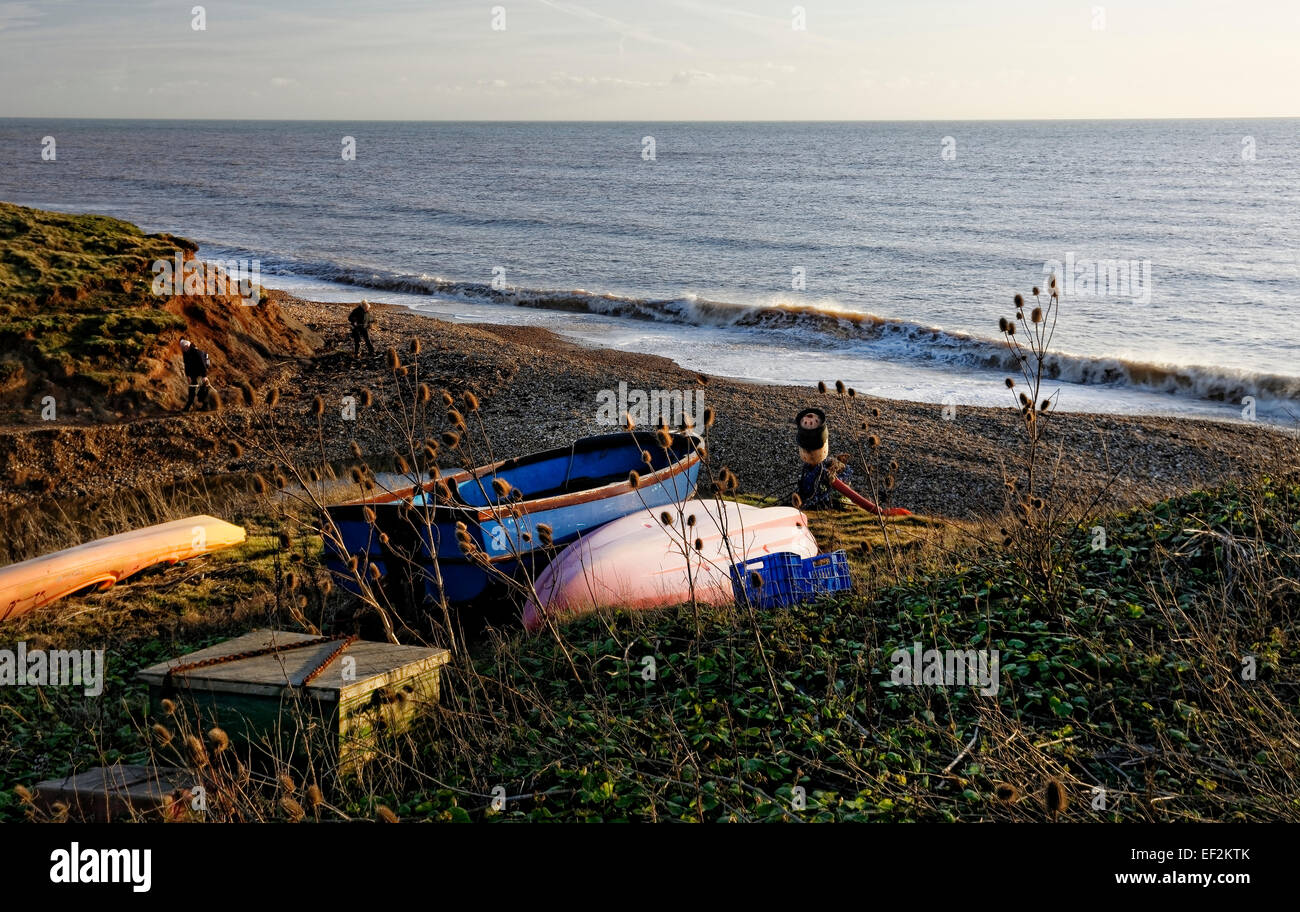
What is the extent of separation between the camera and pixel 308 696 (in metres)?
5.62

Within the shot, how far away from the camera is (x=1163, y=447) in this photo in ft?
59.9

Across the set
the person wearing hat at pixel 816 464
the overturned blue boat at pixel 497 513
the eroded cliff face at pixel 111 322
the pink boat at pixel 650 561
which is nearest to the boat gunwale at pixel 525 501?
the overturned blue boat at pixel 497 513

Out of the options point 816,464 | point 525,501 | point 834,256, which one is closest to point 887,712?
point 525,501

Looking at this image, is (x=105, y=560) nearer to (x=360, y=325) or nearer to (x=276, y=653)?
(x=276, y=653)

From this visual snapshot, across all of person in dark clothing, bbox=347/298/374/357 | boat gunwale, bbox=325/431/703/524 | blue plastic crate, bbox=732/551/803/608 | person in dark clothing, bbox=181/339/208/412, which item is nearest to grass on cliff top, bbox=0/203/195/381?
person in dark clothing, bbox=181/339/208/412

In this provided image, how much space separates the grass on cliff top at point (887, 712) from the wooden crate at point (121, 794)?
1.36ft

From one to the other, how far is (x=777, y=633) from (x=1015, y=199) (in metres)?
62.9

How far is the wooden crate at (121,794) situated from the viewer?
4.98 m

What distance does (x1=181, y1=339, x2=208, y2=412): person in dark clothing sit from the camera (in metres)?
17.5

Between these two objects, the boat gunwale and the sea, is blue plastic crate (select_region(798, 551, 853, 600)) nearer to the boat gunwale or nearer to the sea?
the boat gunwale

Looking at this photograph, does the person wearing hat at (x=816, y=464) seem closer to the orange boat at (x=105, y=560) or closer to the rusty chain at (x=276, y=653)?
the orange boat at (x=105, y=560)

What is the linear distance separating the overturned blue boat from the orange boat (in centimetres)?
255

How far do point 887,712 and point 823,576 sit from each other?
2.36 m
